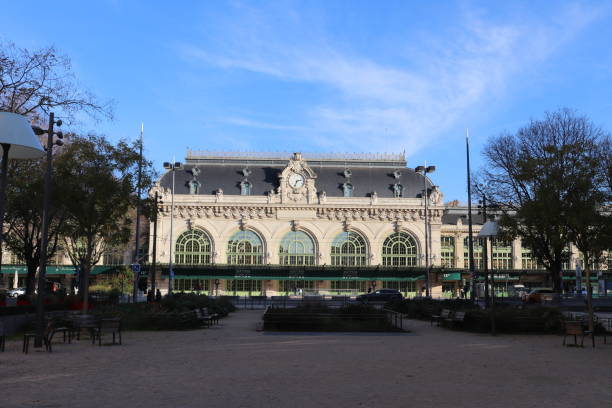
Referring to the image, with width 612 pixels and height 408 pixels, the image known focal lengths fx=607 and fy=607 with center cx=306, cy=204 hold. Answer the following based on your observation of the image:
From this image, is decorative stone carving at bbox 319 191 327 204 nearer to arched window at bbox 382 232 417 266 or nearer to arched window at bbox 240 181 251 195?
arched window at bbox 240 181 251 195

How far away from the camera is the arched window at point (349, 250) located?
66938 millimetres

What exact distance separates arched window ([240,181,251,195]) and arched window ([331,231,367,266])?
36.5ft

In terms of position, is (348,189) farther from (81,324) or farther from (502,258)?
(81,324)

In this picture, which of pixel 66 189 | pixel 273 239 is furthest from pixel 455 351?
pixel 273 239

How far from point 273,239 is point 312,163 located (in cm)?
1053

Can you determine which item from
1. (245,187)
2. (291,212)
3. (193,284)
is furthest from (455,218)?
(193,284)

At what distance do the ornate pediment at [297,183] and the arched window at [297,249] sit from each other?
12.7 ft

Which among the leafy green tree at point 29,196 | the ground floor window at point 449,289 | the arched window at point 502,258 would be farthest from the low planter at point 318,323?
the arched window at point 502,258

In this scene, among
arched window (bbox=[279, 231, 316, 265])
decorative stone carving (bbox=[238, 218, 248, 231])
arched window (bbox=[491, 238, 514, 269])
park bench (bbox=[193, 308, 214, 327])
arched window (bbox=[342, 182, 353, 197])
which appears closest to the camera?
park bench (bbox=[193, 308, 214, 327])

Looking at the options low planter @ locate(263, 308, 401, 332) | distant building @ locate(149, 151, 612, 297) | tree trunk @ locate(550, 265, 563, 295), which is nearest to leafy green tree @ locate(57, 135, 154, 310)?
low planter @ locate(263, 308, 401, 332)

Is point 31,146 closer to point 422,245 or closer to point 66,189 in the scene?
point 66,189

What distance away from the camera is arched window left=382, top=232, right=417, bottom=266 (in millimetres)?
67562

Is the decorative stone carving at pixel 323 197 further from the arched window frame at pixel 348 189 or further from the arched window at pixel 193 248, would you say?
the arched window at pixel 193 248

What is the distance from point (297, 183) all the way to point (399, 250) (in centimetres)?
1365
